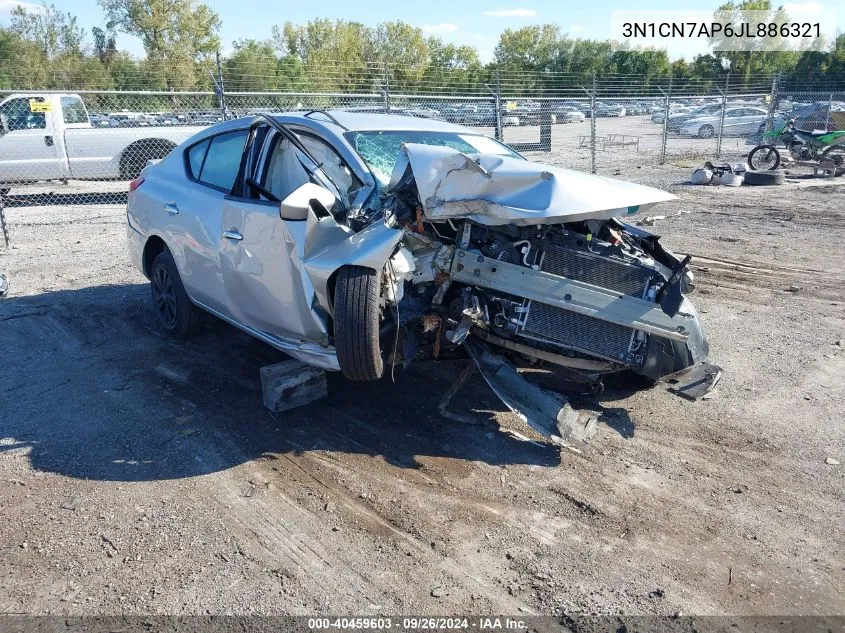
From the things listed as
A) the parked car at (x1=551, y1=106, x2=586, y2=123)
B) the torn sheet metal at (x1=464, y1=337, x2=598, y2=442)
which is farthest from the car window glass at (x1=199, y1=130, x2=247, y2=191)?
the parked car at (x1=551, y1=106, x2=586, y2=123)

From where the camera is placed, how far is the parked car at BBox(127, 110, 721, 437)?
3.81 metres

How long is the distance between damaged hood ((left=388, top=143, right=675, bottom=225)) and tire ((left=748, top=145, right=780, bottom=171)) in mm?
15585

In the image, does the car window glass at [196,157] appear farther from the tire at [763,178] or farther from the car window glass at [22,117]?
the tire at [763,178]

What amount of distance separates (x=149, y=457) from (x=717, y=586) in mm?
3098

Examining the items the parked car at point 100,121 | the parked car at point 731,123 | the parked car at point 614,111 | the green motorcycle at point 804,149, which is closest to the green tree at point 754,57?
the parked car at point 731,123

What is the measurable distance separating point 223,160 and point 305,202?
168cm

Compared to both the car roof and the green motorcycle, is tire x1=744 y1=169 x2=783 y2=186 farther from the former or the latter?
the car roof

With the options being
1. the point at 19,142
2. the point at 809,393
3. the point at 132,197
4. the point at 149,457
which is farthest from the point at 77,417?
the point at 19,142

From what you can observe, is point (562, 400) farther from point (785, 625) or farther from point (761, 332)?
point (761, 332)

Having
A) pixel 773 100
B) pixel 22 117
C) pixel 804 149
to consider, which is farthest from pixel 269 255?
pixel 773 100

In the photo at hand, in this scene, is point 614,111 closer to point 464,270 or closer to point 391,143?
point 391,143

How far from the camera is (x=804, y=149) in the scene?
18.0 meters

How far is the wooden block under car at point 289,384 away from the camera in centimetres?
456

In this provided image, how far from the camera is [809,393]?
4949 millimetres
